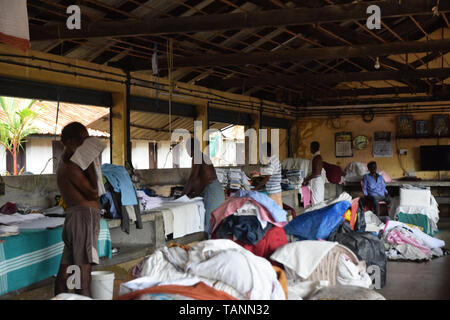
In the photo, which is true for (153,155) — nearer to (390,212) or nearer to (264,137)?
(264,137)

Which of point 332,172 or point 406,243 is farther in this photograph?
point 332,172

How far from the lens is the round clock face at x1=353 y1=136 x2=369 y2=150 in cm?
1531

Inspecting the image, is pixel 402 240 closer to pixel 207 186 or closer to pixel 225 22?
pixel 207 186

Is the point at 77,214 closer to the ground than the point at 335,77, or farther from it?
closer to the ground

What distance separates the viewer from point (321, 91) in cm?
1346

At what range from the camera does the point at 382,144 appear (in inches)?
595

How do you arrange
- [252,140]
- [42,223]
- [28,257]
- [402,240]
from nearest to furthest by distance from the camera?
[28,257] → [42,223] → [402,240] → [252,140]

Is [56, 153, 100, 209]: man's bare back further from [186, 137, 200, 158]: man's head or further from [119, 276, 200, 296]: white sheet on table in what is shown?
[186, 137, 200, 158]: man's head

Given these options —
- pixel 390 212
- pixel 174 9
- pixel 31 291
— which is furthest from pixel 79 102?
pixel 390 212

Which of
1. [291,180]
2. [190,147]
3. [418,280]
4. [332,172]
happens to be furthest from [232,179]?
[418,280]

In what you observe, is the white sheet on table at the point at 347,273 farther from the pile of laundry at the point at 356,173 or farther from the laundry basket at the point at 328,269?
the pile of laundry at the point at 356,173

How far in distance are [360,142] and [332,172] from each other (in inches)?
119

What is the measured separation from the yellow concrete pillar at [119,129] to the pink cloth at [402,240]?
4248 mm

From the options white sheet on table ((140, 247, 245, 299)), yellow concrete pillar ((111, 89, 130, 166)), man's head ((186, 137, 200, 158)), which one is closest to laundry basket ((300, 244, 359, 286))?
white sheet on table ((140, 247, 245, 299))
